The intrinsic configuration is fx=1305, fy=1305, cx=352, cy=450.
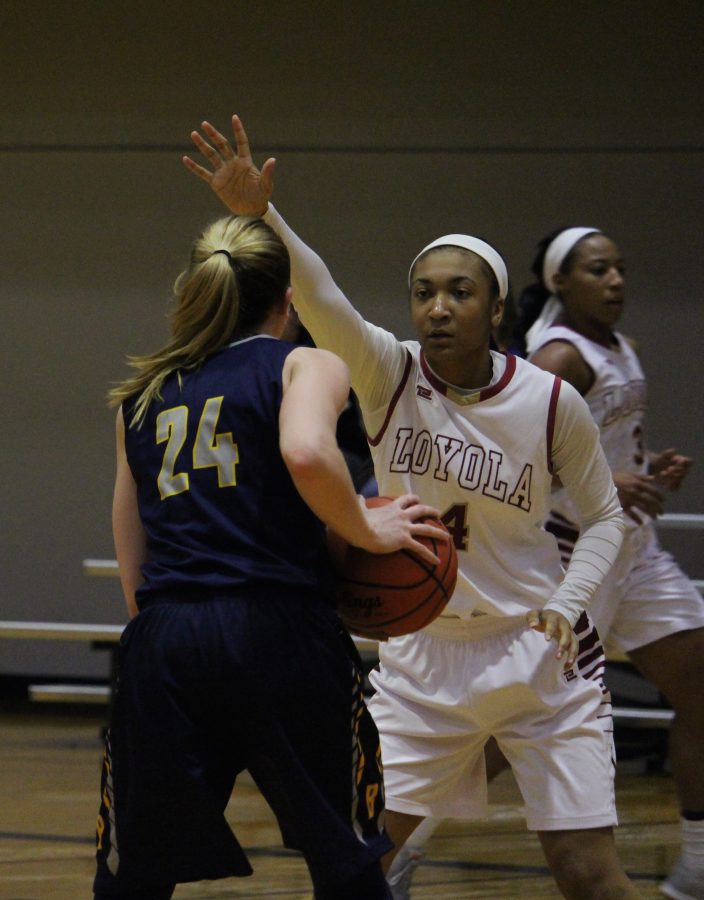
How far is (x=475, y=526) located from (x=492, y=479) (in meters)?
0.11

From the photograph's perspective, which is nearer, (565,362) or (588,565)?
(588,565)

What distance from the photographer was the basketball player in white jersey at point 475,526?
2748 mm

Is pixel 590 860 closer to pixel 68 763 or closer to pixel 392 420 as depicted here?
pixel 392 420

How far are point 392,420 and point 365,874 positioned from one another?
1.07 m

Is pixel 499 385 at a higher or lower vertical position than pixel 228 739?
higher

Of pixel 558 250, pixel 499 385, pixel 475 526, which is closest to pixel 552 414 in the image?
pixel 499 385

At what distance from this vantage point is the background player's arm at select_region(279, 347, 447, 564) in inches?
82.1

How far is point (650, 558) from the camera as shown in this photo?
4.05 m

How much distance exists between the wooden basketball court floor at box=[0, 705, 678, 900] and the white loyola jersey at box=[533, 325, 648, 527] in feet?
3.74

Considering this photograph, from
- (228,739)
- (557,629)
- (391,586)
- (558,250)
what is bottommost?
(228,739)

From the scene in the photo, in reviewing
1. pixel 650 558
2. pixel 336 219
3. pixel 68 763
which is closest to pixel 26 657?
pixel 68 763

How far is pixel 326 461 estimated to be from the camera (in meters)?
2.08

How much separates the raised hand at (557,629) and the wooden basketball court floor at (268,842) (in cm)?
150

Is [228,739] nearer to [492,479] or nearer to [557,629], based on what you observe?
[557,629]
